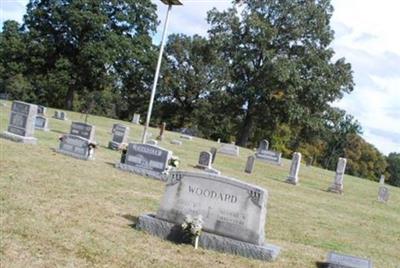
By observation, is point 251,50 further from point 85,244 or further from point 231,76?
point 85,244

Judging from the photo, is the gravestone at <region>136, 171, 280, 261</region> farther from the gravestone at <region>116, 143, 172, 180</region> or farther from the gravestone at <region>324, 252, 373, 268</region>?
the gravestone at <region>116, 143, 172, 180</region>

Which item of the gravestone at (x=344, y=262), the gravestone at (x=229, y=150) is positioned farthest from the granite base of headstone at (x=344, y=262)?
the gravestone at (x=229, y=150)

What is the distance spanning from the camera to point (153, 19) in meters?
52.5

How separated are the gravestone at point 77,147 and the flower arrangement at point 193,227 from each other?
8374mm

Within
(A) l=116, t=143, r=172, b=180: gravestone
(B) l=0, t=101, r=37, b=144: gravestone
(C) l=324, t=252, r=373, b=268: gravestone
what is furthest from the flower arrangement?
(B) l=0, t=101, r=37, b=144: gravestone

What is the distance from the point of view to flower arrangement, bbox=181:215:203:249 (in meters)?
8.15

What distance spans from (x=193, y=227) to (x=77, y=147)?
29.3ft

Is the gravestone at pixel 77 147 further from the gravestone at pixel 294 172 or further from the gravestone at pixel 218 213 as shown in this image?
the gravestone at pixel 294 172

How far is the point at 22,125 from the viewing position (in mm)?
16969

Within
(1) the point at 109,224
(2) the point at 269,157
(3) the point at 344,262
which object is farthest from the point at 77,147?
(2) the point at 269,157

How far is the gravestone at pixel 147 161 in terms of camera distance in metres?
15.3

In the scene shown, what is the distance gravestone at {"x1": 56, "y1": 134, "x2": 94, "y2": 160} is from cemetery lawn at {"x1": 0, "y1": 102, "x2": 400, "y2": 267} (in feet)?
1.17

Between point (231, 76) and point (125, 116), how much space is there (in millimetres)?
25216

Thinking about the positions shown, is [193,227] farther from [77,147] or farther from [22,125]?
[22,125]
